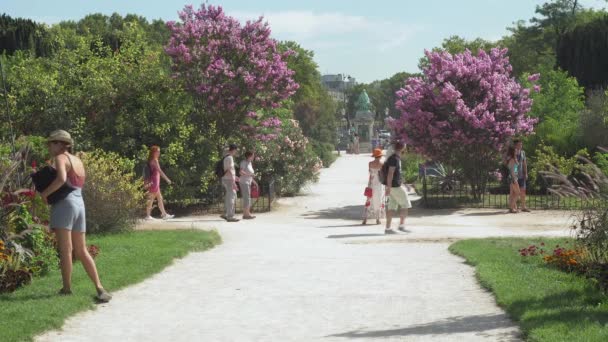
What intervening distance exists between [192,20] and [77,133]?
192 inches

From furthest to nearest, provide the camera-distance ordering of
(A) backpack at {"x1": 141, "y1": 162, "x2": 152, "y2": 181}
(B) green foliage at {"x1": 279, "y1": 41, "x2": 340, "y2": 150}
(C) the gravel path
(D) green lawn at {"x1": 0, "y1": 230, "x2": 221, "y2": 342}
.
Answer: (B) green foliage at {"x1": 279, "y1": 41, "x2": 340, "y2": 150}, (A) backpack at {"x1": 141, "y1": 162, "x2": 152, "y2": 181}, (D) green lawn at {"x1": 0, "y1": 230, "x2": 221, "y2": 342}, (C) the gravel path

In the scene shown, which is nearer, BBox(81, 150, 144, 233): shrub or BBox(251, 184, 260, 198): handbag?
BBox(81, 150, 144, 233): shrub

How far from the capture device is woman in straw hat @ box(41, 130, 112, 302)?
8742 millimetres

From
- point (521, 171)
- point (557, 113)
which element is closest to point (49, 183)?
point (521, 171)

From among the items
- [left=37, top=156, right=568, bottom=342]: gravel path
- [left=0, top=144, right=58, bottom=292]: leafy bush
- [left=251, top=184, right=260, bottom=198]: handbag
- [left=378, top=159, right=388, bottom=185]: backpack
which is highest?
[left=378, top=159, right=388, bottom=185]: backpack

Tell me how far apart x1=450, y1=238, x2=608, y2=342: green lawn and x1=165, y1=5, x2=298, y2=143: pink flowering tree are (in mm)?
11230

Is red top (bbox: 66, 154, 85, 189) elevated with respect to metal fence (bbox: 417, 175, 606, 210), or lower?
elevated

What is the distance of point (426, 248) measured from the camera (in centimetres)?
1390

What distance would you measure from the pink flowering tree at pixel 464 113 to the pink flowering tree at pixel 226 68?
11.2 feet

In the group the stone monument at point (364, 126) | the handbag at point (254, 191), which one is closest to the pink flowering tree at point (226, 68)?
the handbag at point (254, 191)

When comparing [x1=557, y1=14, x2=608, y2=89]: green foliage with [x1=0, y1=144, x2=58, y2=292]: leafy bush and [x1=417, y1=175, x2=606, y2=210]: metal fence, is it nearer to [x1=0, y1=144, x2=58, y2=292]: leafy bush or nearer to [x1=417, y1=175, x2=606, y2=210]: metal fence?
[x1=417, y1=175, x2=606, y2=210]: metal fence

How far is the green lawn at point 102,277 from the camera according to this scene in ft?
24.7

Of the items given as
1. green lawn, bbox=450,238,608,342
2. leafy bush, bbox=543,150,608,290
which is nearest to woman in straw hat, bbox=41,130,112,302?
green lawn, bbox=450,238,608,342

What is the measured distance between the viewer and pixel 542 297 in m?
8.40
